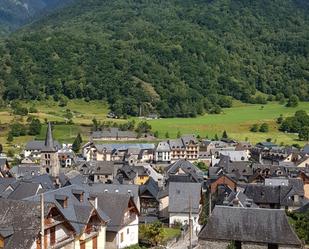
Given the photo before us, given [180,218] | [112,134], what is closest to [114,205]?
[180,218]

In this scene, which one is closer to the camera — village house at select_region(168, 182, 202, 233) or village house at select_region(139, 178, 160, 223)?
village house at select_region(168, 182, 202, 233)

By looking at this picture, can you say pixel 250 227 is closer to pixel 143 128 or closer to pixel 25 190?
pixel 25 190

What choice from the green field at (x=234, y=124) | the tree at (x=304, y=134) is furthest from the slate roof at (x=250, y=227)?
the tree at (x=304, y=134)

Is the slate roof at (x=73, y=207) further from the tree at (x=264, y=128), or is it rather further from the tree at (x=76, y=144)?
the tree at (x=264, y=128)

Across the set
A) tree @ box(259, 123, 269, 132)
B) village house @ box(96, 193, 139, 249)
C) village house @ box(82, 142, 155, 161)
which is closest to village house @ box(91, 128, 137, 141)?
village house @ box(82, 142, 155, 161)

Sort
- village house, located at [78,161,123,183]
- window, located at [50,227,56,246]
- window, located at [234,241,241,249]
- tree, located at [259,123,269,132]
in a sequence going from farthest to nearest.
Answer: tree, located at [259,123,269,132] < village house, located at [78,161,123,183] < window, located at [234,241,241,249] < window, located at [50,227,56,246]

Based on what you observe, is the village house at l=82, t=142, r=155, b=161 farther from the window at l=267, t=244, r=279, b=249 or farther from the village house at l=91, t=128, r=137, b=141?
the window at l=267, t=244, r=279, b=249
